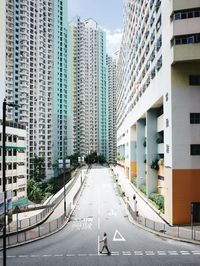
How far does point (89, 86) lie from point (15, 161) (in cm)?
12219

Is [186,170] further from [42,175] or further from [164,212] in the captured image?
[42,175]

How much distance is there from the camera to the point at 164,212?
38.8m

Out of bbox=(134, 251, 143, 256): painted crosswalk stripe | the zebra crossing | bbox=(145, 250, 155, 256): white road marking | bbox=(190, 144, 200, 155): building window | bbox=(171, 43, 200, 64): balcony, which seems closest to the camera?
the zebra crossing

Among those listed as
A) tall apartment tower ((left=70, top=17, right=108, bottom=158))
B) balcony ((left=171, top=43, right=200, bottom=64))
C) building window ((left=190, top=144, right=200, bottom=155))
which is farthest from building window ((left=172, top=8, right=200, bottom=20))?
tall apartment tower ((left=70, top=17, right=108, bottom=158))

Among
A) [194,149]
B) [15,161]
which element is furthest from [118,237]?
[15,161]

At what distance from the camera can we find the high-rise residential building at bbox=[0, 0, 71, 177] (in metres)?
113

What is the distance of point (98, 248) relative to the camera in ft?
87.7

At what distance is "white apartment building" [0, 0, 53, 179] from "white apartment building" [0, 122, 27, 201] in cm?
4613

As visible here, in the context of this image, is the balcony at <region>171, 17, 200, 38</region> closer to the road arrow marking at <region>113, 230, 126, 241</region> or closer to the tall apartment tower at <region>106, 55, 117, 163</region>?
the road arrow marking at <region>113, 230, 126, 241</region>

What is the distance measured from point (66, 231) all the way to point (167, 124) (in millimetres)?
15675

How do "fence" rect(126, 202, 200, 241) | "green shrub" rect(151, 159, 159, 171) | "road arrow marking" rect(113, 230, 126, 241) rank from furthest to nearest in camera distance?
"green shrub" rect(151, 159, 159, 171), "road arrow marking" rect(113, 230, 126, 241), "fence" rect(126, 202, 200, 241)

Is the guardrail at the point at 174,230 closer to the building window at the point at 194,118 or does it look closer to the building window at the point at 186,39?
the building window at the point at 194,118

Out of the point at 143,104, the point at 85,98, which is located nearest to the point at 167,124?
the point at 143,104

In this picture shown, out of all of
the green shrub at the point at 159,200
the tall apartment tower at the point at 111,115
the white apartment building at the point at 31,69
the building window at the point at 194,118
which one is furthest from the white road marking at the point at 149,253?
the tall apartment tower at the point at 111,115
